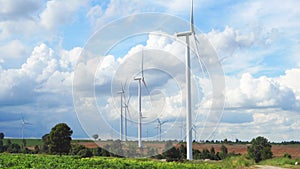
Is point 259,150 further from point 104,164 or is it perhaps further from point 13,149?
point 13,149

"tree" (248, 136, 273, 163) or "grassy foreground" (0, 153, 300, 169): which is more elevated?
"tree" (248, 136, 273, 163)

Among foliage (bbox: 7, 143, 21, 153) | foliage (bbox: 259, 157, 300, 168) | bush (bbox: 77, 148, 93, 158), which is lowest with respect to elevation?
foliage (bbox: 259, 157, 300, 168)

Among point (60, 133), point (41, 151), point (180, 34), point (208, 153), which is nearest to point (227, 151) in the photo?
point (208, 153)

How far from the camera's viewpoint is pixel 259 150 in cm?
4459

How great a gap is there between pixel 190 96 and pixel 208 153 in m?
14.0

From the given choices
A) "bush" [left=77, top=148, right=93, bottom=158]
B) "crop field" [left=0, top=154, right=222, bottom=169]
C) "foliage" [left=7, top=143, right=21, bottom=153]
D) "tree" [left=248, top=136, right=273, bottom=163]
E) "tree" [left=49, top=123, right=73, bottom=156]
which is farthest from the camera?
"foliage" [left=7, top=143, right=21, bottom=153]

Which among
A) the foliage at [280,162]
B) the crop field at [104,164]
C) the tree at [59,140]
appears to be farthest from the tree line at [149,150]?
the crop field at [104,164]

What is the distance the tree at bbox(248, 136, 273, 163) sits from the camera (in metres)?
44.4

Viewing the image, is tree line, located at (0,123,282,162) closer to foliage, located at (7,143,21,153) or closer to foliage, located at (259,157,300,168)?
foliage, located at (259,157,300,168)

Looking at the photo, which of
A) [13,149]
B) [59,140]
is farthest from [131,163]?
[13,149]

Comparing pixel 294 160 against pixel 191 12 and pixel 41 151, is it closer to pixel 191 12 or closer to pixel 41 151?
pixel 191 12

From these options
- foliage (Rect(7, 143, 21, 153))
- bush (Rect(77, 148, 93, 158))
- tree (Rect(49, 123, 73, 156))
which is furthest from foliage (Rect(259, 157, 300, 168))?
foliage (Rect(7, 143, 21, 153))

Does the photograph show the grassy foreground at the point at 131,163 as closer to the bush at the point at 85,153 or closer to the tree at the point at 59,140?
the bush at the point at 85,153

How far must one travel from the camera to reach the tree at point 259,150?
4438 centimetres
